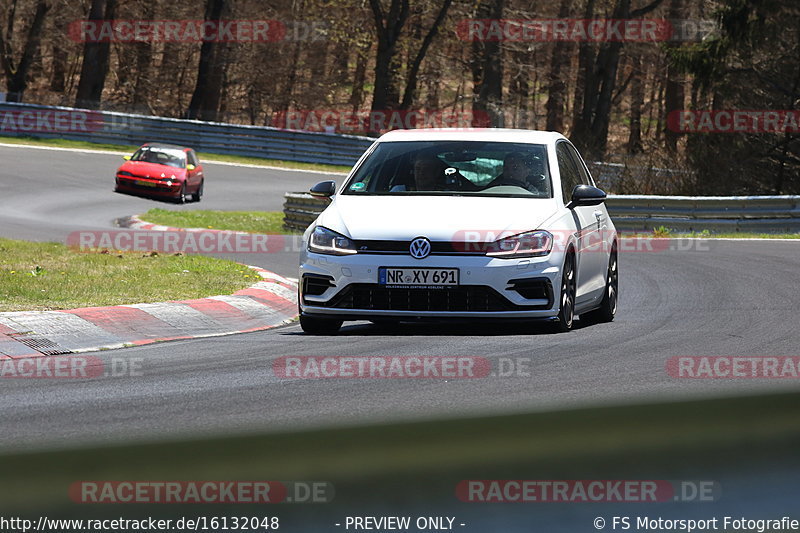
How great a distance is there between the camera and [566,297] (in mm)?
Result: 9445

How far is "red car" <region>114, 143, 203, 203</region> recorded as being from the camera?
3058cm

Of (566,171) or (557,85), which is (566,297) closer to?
(566,171)

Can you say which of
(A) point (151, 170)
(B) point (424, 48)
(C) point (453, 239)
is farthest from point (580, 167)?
(B) point (424, 48)

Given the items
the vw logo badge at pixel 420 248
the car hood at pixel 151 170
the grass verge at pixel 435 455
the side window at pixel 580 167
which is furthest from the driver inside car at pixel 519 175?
the car hood at pixel 151 170

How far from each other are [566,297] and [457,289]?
953 millimetres

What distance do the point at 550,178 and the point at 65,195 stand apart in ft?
71.1

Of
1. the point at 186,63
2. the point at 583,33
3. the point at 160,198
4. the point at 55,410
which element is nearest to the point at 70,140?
the point at 160,198

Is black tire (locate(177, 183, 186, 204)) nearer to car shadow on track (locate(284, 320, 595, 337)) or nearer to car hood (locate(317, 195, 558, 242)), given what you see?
car shadow on track (locate(284, 320, 595, 337))

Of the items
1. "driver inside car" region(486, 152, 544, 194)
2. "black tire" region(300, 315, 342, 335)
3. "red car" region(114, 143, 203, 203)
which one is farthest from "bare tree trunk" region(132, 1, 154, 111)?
"black tire" region(300, 315, 342, 335)

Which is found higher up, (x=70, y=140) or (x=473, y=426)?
(x=473, y=426)

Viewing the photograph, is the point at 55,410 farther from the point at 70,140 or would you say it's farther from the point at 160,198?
the point at 70,140

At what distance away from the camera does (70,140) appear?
4206cm

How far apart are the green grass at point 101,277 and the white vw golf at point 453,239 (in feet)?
7.23

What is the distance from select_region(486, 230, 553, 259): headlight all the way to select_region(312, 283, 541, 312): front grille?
0.28 meters
